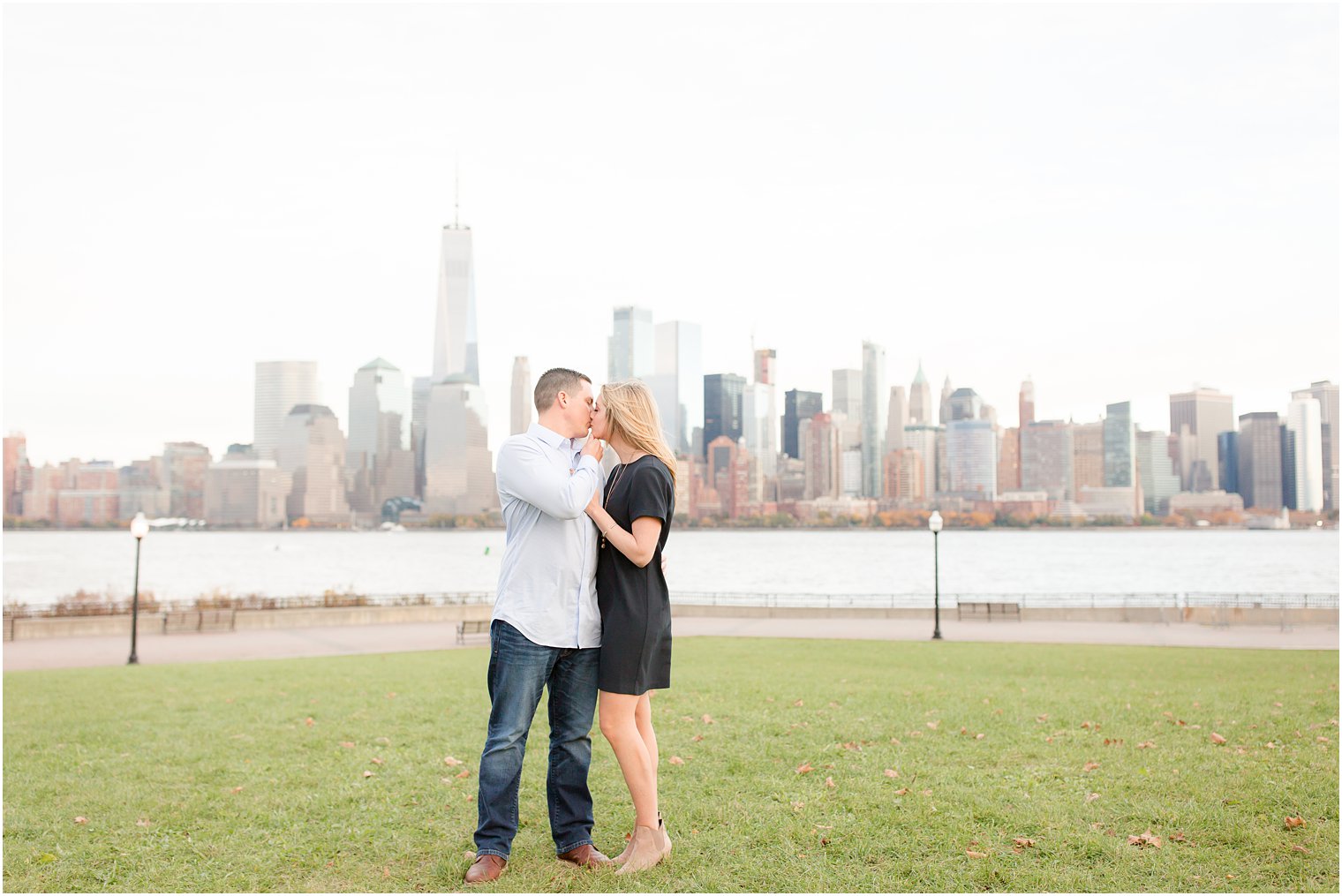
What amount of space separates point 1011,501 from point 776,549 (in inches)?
1730

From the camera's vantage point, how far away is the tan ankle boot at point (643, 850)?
4.39 meters

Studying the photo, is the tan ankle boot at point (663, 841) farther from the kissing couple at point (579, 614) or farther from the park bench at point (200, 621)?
the park bench at point (200, 621)

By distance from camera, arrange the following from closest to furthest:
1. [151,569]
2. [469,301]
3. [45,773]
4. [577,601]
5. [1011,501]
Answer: [577,601] < [45,773] < [151,569] < [1011,501] < [469,301]

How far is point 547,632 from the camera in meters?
4.38

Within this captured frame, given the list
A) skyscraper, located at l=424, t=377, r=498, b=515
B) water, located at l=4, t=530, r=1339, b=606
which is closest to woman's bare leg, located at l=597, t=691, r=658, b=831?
water, located at l=4, t=530, r=1339, b=606

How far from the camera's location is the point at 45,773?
6.63 m

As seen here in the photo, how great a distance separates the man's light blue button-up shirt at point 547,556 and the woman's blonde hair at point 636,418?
21cm

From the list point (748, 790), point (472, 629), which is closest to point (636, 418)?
point (748, 790)

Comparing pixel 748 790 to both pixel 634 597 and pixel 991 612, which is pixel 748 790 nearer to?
pixel 634 597

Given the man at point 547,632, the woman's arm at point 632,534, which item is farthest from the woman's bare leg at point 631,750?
the woman's arm at point 632,534

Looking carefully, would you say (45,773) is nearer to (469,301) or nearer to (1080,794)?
(1080,794)

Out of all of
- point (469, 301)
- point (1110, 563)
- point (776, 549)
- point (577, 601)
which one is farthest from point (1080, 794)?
point (469, 301)

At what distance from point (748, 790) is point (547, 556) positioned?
236cm

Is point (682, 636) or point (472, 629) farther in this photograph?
point (472, 629)
